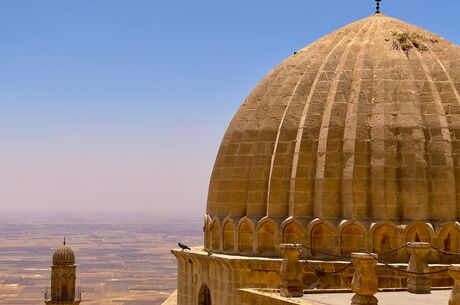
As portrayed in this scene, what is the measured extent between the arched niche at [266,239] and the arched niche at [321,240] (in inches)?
26.4

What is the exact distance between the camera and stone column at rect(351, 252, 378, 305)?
1083 centimetres

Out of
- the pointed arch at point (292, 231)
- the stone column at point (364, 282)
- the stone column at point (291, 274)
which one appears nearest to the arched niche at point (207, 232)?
the pointed arch at point (292, 231)

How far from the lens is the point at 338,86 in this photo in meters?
15.2

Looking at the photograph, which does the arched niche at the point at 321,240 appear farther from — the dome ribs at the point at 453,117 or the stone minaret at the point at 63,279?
the stone minaret at the point at 63,279

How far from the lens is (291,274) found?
41.6ft

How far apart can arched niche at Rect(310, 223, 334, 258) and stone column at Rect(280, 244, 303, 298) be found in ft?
3.91

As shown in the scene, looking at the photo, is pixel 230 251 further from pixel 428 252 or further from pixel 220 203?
pixel 428 252

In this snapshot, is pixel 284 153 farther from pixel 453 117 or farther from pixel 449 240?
pixel 449 240

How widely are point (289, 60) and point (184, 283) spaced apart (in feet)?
14.4

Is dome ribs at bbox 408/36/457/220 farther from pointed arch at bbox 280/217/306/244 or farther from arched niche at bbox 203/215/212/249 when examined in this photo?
arched niche at bbox 203/215/212/249

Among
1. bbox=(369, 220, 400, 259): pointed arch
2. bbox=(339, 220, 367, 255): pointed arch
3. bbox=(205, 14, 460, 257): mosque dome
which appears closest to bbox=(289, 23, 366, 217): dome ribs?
bbox=(205, 14, 460, 257): mosque dome

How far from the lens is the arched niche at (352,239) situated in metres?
13.9

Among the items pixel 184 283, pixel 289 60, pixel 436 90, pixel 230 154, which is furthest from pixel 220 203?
pixel 436 90

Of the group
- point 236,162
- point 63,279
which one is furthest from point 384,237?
point 63,279
